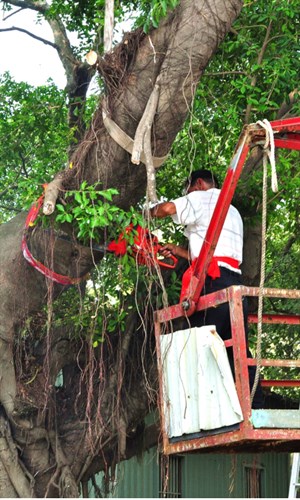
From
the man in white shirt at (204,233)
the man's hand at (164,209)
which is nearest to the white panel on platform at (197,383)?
the man in white shirt at (204,233)

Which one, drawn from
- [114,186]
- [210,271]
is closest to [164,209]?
[210,271]

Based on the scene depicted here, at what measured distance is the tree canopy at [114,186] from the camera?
770 cm

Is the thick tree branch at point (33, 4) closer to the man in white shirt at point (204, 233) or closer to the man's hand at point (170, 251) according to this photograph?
the man's hand at point (170, 251)

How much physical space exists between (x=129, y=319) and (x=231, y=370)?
337 centimetres

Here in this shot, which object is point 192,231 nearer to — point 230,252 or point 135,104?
point 230,252

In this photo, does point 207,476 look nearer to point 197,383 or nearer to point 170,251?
point 170,251

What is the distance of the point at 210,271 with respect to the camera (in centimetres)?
710

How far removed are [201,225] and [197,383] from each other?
138 centimetres

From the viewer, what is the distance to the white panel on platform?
6.22 m

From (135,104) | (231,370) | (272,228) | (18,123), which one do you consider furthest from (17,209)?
(231,370)

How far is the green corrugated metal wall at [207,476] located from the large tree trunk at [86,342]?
2.61 metres

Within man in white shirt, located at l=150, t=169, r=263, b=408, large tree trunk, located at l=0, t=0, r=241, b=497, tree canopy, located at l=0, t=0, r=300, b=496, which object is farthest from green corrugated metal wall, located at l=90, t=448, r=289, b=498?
man in white shirt, located at l=150, t=169, r=263, b=408

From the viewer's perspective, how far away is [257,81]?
9328 millimetres

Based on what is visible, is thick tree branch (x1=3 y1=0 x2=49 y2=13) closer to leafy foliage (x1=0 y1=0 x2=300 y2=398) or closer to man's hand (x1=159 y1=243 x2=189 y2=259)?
leafy foliage (x1=0 y1=0 x2=300 y2=398)
